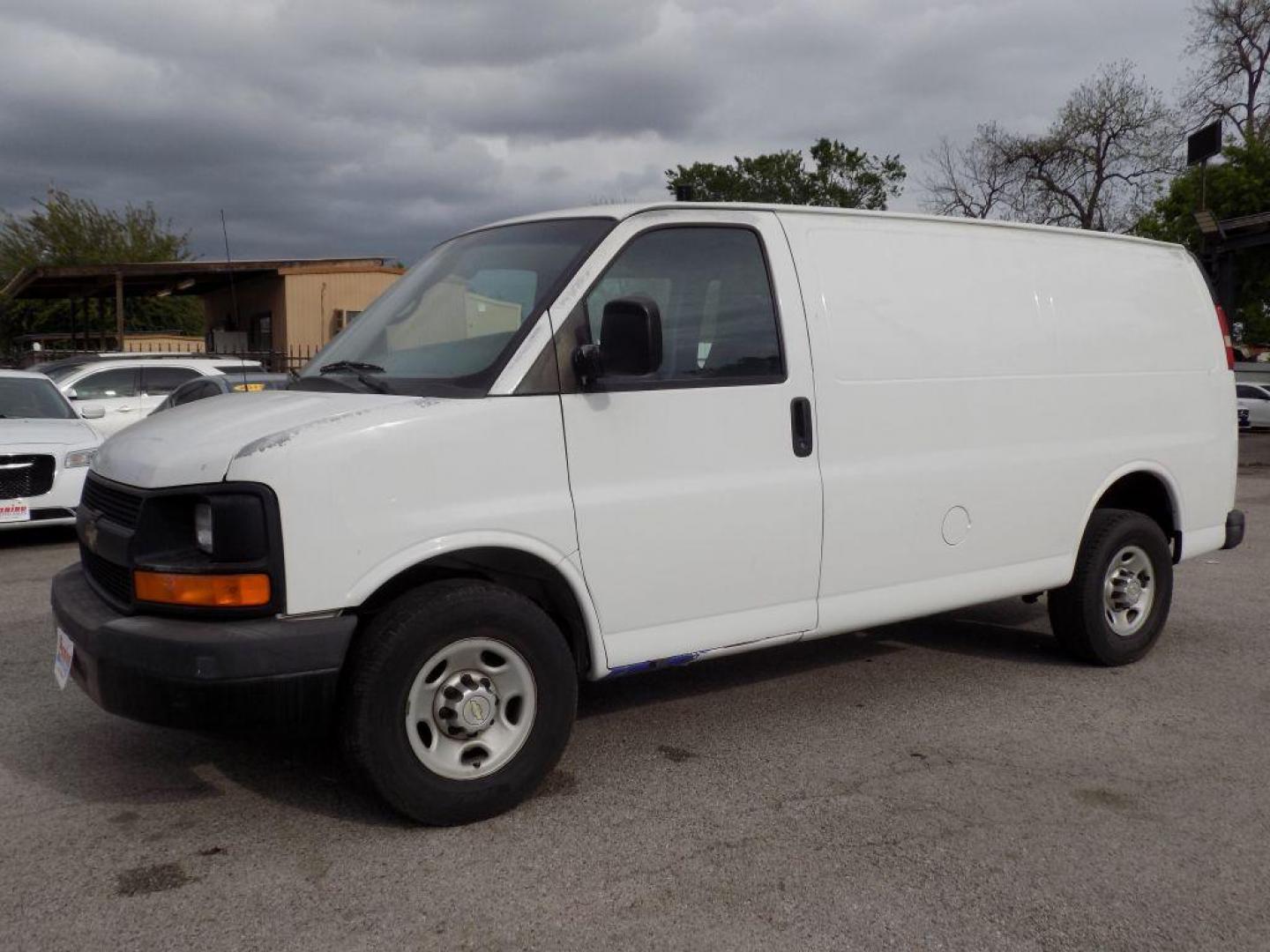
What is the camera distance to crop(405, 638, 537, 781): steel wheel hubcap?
12.1 ft

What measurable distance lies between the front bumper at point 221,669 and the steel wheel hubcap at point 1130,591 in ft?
13.1

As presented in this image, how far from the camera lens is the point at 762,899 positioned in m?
3.29

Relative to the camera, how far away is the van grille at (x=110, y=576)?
3.65 meters

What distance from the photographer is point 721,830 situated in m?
3.76

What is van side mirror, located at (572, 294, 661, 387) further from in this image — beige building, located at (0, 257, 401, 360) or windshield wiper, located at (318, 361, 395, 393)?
beige building, located at (0, 257, 401, 360)

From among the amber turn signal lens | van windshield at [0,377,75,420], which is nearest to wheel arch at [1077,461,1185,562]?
the amber turn signal lens

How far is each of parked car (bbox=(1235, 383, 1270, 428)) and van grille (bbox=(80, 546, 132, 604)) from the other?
30.6m

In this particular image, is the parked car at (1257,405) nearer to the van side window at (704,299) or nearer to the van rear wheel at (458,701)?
the van side window at (704,299)

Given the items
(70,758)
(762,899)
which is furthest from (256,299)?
(762,899)

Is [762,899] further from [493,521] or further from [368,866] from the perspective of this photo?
[493,521]

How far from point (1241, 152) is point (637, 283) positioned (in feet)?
129

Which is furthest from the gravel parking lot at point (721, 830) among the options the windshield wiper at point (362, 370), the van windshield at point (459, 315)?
the van windshield at point (459, 315)

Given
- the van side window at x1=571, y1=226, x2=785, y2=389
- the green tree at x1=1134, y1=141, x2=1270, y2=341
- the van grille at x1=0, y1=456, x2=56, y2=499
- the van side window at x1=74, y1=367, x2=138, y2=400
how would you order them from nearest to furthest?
the van side window at x1=571, y1=226, x2=785, y2=389, the van grille at x1=0, y1=456, x2=56, y2=499, the van side window at x1=74, y1=367, x2=138, y2=400, the green tree at x1=1134, y1=141, x2=1270, y2=341

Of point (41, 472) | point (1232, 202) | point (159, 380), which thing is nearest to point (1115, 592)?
point (41, 472)
